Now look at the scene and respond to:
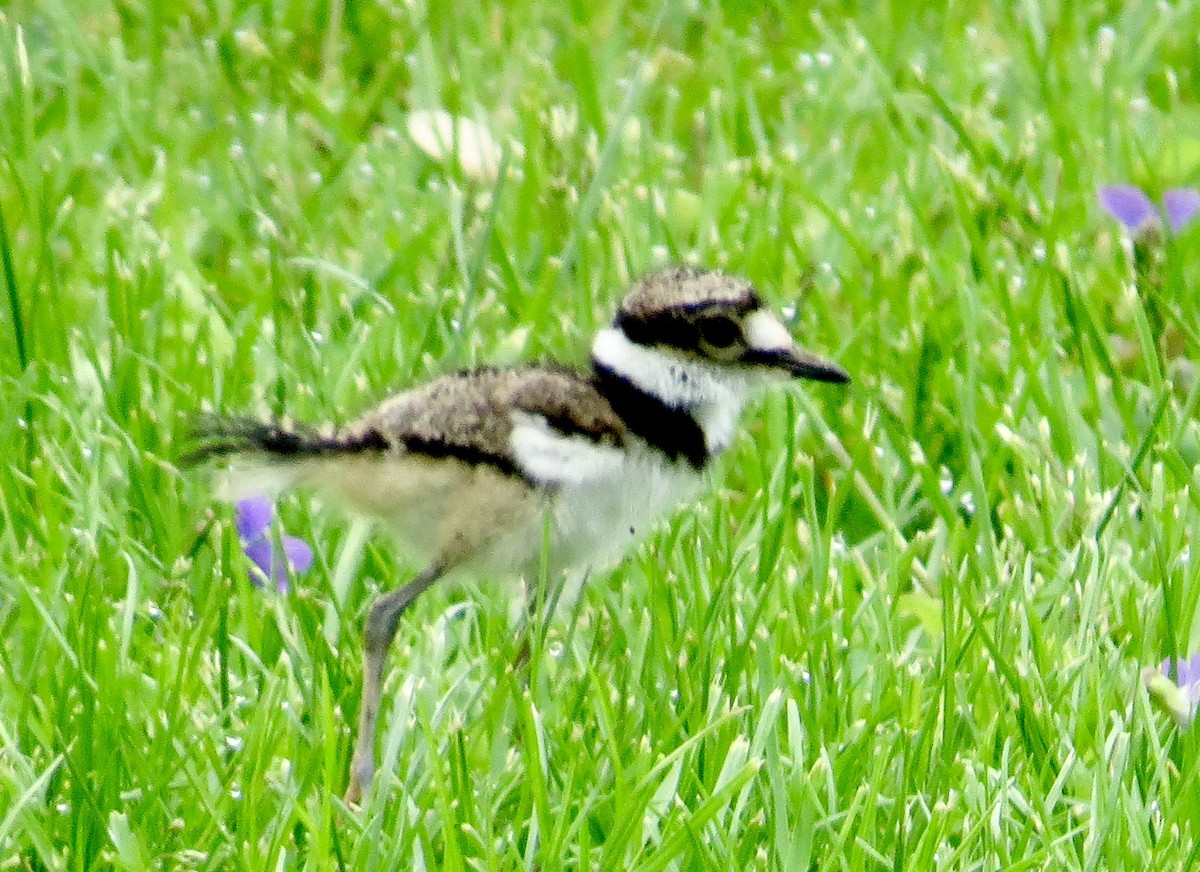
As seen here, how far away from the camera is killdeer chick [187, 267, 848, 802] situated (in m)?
3.59

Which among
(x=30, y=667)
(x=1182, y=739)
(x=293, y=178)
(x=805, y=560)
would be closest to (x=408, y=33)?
(x=293, y=178)

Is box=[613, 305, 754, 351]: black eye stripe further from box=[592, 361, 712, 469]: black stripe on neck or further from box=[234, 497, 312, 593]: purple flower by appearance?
box=[234, 497, 312, 593]: purple flower

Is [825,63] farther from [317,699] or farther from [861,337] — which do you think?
[317,699]

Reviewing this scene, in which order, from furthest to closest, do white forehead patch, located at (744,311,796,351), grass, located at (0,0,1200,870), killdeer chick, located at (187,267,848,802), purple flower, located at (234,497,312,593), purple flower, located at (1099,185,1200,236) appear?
1. purple flower, located at (1099,185,1200,236)
2. purple flower, located at (234,497,312,593)
3. white forehead patch, located at (744,311,796,351)
4. killdeer chick, located at (187,267,848,802)
5. grass, located at (0,0,1200,870)

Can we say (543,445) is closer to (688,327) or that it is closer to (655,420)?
(655,420)

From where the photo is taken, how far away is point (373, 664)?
11.4 ft

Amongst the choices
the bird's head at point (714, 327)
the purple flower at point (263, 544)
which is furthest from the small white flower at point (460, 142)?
the bird's head at point (714, 327)

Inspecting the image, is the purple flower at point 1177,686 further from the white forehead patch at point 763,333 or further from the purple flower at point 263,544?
the purple flower at point 263,544

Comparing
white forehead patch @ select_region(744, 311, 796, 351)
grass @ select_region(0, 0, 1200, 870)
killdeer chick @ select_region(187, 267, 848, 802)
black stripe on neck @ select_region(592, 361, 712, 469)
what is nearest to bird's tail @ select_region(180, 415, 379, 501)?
killdeer chick @ select_region(187, 267, 848, 802)

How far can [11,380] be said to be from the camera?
177 inches

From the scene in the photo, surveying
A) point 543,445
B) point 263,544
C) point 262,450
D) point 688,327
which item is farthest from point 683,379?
point 263,544

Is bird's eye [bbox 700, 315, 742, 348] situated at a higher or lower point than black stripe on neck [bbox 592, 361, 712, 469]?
higher

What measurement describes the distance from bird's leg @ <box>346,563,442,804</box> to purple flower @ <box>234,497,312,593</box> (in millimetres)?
525

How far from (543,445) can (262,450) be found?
1.48 ft
